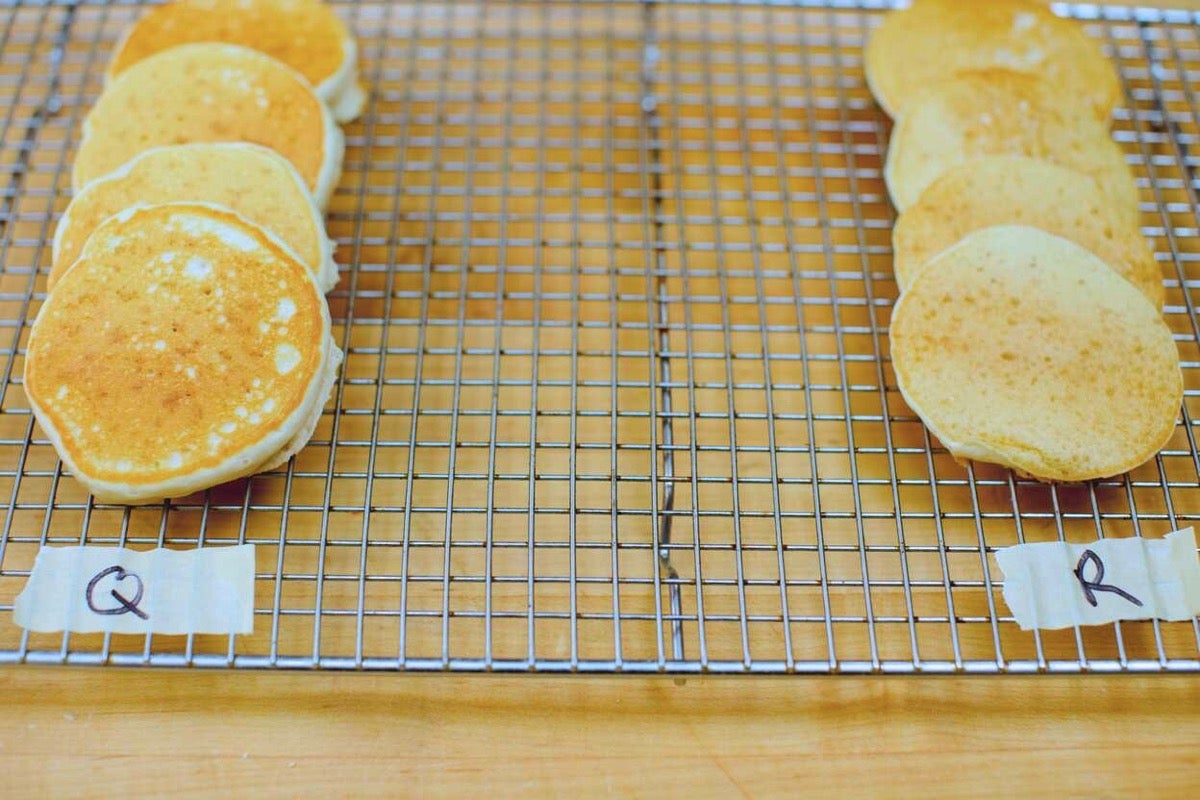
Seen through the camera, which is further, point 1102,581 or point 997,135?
point 997,135

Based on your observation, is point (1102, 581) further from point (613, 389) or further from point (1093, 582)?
point (613, 389)

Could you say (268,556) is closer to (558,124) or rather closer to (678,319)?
(678,319)

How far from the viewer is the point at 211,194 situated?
125cm

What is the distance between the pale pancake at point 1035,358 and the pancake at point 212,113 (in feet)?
2.71

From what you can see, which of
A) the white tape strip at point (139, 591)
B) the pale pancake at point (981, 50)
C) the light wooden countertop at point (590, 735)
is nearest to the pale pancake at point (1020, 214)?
the pale pancake at point (981, 50)

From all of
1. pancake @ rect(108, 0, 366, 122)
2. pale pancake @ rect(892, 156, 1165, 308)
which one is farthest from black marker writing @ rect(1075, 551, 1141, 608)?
pancake @ rect(108, 0, 366, 122)

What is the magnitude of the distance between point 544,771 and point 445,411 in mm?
440

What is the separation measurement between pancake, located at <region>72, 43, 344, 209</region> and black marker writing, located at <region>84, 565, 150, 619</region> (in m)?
0.56

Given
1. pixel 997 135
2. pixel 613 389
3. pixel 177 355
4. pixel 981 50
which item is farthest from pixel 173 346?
pixel 981 50

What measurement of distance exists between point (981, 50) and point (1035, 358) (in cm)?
62

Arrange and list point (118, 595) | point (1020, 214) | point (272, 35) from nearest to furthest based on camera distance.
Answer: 1. point (118, 595)
2. point (1020, 214)
3. point (272, 35)

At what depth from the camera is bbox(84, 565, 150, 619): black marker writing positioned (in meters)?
1.04

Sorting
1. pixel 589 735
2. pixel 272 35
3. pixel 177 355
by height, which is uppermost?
pixel 272 35

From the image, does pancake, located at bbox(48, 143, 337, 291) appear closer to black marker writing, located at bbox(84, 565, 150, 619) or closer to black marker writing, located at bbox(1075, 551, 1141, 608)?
black marker writing, located at bbox(84, 565, 150, 619)
